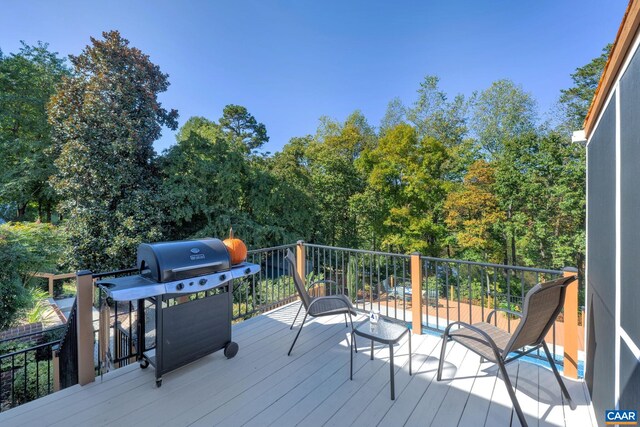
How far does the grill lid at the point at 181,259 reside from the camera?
2.16 metres

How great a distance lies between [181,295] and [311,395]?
1.32 meters

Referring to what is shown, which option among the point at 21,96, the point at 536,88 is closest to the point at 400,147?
the point at 536,88

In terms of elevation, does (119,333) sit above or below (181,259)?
below

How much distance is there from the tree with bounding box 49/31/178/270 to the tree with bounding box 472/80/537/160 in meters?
14.3

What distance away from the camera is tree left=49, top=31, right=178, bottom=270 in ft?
27.6

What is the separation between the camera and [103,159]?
28.0 feet

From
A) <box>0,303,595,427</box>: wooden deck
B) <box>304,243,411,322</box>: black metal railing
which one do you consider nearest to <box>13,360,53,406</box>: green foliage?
<box>0,303,595,427</box>: wooden deck

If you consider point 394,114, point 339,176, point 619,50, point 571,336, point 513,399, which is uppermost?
point 394,114

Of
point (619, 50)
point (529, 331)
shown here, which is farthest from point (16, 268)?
point (619, 50)

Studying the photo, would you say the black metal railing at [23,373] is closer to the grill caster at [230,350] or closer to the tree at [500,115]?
the grill caster at [230,350]

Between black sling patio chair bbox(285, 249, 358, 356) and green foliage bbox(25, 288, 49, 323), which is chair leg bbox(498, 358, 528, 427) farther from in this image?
green foliage bbox(25, 288, 49, 323)

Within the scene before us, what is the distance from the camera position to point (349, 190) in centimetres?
1464

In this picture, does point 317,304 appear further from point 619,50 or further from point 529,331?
point 619,50

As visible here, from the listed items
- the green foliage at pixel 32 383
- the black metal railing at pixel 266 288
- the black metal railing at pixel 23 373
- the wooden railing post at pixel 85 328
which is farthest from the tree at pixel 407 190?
the wooden railing post at pixel 85 328
